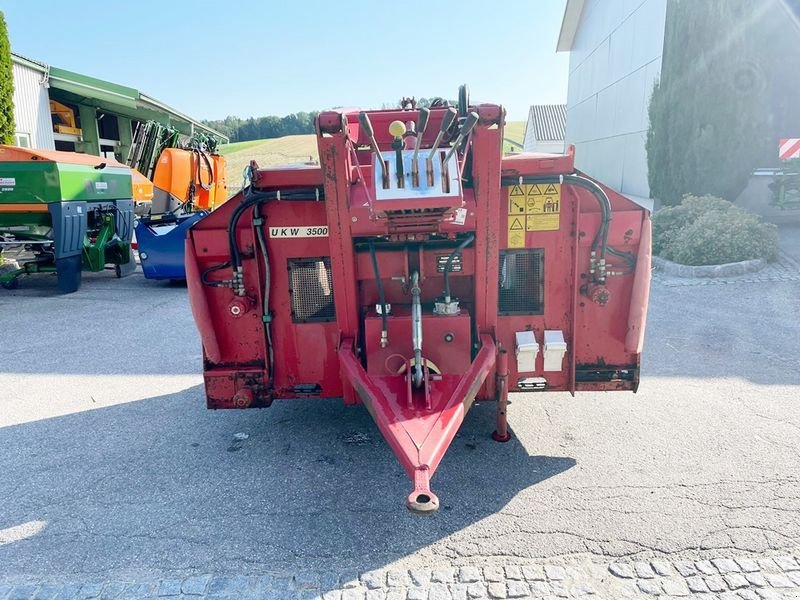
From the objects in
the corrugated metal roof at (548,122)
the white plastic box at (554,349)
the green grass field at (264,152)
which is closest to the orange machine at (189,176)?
the white plastic box at (554,349)

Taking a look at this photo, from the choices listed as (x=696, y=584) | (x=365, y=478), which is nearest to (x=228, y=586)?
(x=365, y=478)

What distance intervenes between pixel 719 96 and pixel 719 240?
4.25m

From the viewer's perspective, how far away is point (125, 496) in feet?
10.5

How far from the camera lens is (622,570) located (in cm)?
252

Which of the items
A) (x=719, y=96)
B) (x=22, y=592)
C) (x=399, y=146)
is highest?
(x=719, y=96)

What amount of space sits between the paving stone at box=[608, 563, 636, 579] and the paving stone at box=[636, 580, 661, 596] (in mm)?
43

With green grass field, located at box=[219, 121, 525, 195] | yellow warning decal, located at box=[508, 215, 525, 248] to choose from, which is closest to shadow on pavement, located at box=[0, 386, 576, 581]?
yellow warning decal, located at box=[508, 215, 525, 248]

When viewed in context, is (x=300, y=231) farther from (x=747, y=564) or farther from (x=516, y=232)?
(x=747, y=564)

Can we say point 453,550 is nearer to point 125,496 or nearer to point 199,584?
point 199,584

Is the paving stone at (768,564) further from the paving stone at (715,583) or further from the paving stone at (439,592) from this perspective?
the paving stone at (439,592)

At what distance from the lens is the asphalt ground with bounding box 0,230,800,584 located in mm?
2701

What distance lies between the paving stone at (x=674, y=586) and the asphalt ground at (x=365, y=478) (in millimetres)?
174

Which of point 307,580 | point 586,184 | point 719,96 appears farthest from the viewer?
point 719,96

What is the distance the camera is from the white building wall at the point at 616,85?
47.0 feet
